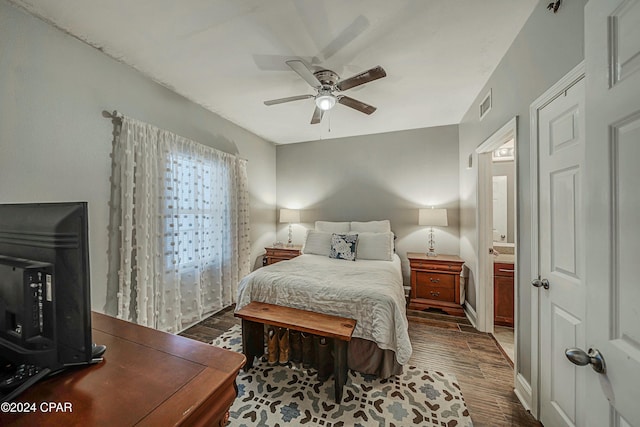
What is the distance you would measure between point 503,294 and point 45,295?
3.56 metres

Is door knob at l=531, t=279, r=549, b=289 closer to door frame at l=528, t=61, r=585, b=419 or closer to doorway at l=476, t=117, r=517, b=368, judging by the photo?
door frame at l=528, t=61, r=585, b=419

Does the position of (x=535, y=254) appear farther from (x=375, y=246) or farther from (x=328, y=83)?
(x=328, y=83)

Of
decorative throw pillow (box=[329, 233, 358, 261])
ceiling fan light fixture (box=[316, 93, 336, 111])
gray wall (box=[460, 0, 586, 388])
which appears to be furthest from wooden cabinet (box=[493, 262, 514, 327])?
ceiling fan light fixture (box=[316, 93, 336, 111])

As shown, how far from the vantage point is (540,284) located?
57.3 inches

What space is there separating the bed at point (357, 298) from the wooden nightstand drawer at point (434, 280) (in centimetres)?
74

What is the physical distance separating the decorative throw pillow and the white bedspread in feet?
1.59

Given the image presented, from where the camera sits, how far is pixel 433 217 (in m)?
3.33

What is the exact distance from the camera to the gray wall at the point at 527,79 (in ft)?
4.06

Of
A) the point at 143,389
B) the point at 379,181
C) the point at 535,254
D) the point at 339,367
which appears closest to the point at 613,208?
the point at 535,254

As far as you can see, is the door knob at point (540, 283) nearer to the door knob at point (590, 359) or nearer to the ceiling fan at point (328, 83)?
the door knob at point (590, 359)

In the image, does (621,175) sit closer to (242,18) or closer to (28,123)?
(242,18)

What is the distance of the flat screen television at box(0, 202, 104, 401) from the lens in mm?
638

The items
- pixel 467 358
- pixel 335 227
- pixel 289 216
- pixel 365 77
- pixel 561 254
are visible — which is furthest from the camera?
pixel 289 216

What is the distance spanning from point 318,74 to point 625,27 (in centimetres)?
190
